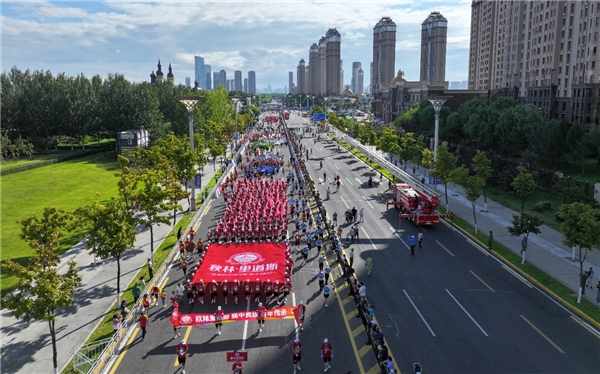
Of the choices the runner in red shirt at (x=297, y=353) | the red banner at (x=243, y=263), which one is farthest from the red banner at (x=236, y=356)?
the red banner at (x=243, y=263)

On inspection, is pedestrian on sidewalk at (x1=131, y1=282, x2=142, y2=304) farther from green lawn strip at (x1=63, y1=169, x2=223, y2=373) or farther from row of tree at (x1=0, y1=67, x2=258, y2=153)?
row of tree at (x1=0, y1=67, x2=258, y2=153)

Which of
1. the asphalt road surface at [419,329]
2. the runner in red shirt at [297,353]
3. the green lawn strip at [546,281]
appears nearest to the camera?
the runner in red shirt at [297,353]

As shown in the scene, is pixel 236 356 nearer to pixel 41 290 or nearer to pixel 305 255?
pixel 41 290

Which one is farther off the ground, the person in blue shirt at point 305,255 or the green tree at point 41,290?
the green tree at point 41,290

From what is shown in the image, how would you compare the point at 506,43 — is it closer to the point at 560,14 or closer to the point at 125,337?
the point at 560,14

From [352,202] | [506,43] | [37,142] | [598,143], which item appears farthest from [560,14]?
[37,142]

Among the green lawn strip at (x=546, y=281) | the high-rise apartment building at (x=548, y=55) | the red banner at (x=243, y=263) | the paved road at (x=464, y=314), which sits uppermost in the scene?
the high-rise apartment building at (x=548, y=55)

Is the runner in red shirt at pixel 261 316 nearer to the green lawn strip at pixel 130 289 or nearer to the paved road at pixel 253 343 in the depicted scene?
the paved road at pixel 253 343
